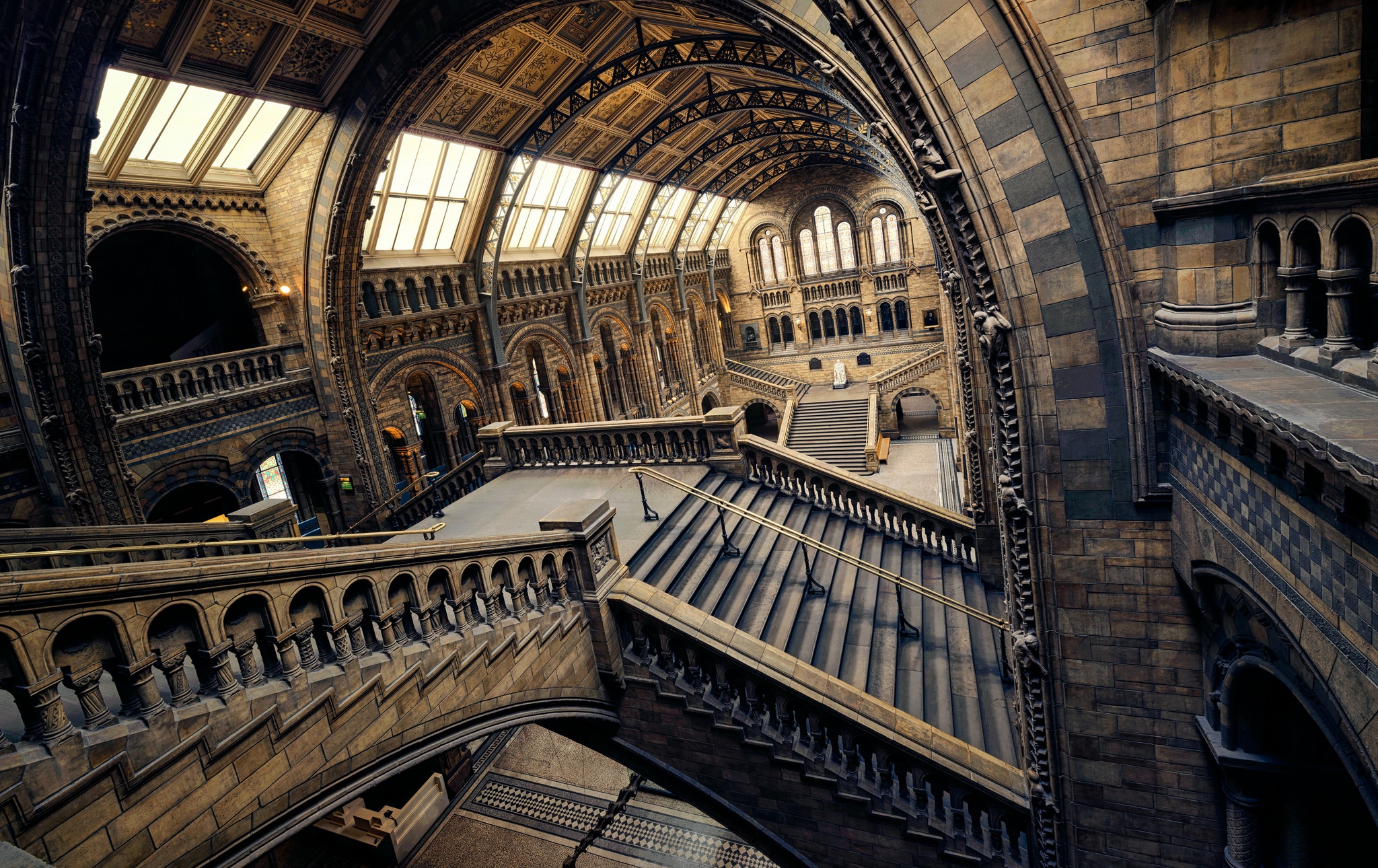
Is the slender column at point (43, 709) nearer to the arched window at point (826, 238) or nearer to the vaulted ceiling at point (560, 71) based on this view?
the vaulted ceiling at point (560, 71)

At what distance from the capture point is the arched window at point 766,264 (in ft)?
125

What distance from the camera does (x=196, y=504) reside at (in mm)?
14430

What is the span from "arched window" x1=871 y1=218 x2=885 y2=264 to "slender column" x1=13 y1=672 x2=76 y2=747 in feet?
121

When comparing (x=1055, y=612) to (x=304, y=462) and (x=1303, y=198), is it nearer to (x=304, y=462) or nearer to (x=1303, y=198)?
(x=1303, y=198)

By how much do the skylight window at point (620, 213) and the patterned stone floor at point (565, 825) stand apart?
759 inches

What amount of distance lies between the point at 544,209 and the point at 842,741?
18.9 m

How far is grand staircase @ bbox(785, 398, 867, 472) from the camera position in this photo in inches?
1101

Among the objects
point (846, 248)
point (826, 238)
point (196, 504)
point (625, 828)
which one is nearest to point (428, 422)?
point (196, 504)

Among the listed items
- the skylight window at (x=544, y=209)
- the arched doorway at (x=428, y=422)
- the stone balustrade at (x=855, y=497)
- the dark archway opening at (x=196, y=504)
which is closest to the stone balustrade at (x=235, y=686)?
the stone balustrade at (x=855, y=497)

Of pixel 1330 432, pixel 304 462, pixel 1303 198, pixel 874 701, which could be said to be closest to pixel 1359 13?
pixel 1303 198

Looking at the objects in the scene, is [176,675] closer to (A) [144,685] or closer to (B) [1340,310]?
(A) [144,685]

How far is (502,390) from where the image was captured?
19.4 meters

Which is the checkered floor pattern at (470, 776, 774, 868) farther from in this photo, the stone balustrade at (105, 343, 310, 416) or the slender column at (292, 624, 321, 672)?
the stone balustrade at (105, 343, 310, 416)

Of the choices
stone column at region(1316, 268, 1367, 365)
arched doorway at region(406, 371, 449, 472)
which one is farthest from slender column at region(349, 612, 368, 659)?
arched doorway at region(406, 371, 449, 472)
